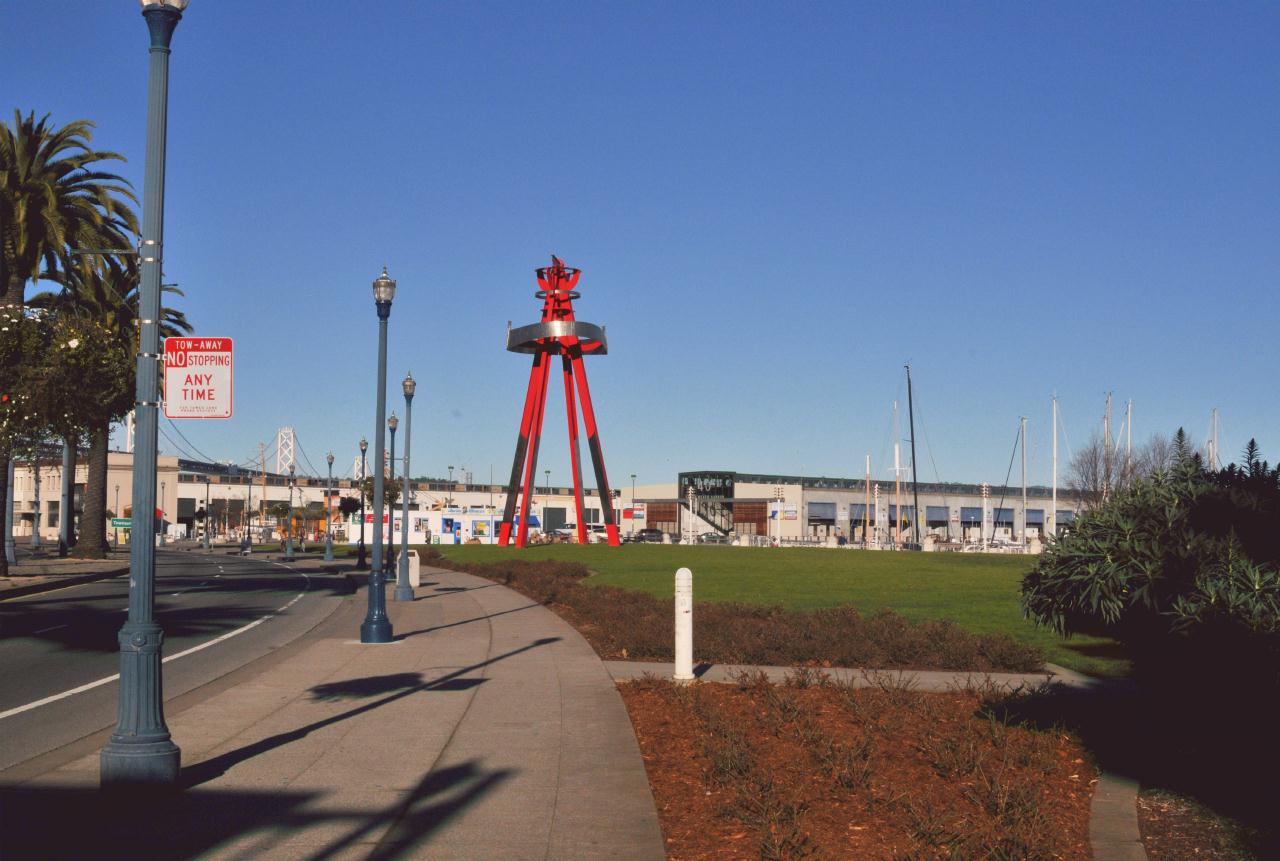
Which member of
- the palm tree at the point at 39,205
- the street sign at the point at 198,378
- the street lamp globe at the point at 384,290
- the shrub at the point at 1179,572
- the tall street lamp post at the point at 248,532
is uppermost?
the palm tree at the point at 39,205

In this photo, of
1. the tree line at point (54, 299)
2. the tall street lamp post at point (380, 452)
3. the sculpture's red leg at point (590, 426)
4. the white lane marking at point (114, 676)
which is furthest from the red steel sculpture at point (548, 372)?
the tall street lamp post at point (380, 452)

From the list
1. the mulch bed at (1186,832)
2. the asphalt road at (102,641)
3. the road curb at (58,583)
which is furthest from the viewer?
the road curb at (58,583)

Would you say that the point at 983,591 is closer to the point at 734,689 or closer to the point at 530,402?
the point at 734,689

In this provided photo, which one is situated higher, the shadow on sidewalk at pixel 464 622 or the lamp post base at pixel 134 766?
the lamp post base at pixel 134 766

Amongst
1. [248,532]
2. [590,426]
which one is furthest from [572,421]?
[248,532]

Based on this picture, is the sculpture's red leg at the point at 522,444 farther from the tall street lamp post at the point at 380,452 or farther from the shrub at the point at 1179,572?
the shrub at the point at 1179,572

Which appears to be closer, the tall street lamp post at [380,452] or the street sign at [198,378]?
the street sign at [198,378]

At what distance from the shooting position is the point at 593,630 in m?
22.6

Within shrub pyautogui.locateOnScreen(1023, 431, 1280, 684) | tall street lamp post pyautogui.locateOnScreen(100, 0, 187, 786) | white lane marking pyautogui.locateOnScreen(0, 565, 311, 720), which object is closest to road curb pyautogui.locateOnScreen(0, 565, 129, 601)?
white lane marking pyautogui.locateOnScreen(0, 565, 311, 720)

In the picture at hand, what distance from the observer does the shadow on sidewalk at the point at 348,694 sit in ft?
31.2

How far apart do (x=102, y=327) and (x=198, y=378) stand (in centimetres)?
3287

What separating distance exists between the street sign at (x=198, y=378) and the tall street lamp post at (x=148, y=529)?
0.14 meters

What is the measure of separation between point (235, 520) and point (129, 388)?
Answer: 4739 inches

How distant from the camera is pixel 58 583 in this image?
36.2 meters
